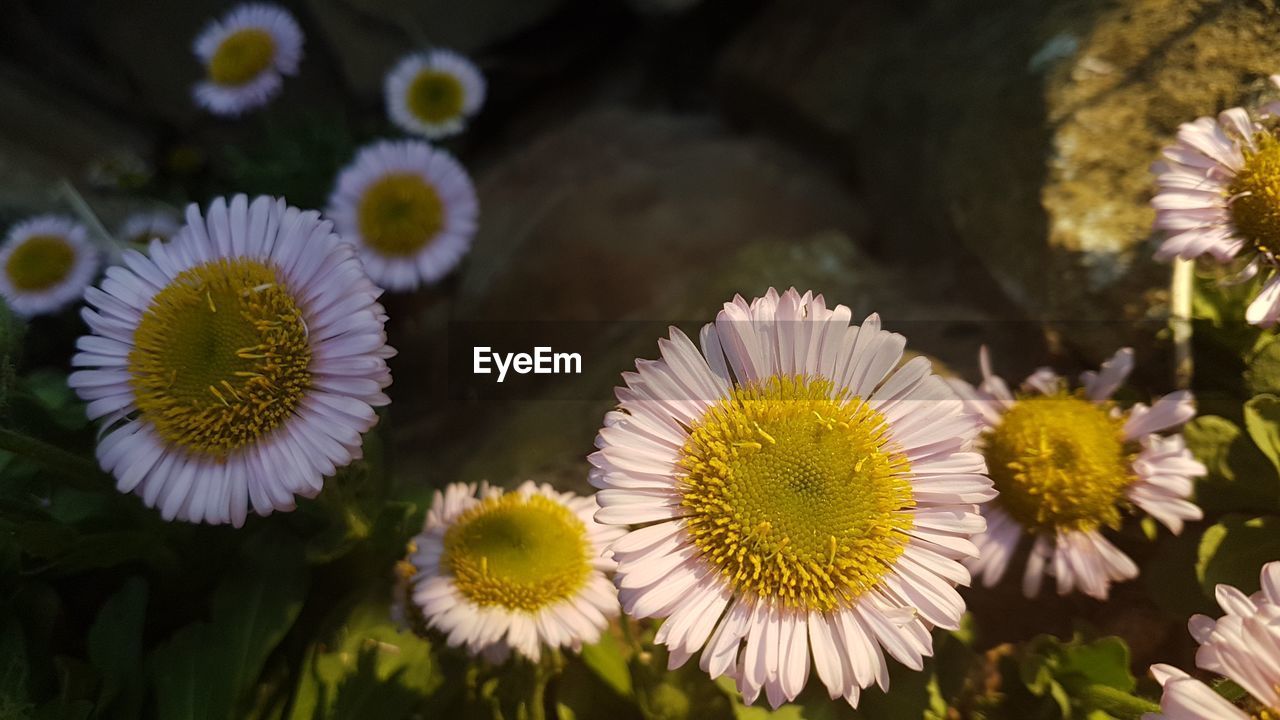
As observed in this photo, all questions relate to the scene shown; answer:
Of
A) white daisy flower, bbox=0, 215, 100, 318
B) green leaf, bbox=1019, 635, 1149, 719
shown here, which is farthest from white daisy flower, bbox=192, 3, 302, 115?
green leaf, bbox=1019, 635, 1149, 719

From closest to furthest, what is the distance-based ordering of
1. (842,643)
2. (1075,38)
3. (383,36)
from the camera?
(842,643) → (1075,38) → (383,36)

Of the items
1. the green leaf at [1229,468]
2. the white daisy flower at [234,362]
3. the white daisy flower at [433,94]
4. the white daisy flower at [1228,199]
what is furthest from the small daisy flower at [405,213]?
the green leaf at [1229,468]

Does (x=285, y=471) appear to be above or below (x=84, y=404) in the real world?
below

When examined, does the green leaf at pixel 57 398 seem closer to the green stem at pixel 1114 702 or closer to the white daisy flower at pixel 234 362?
the white daisy flower at pixel 234 362

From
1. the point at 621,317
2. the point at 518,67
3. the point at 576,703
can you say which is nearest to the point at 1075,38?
the point at 621,317

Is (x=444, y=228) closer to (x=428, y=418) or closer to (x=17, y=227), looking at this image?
(x=428, y=418)

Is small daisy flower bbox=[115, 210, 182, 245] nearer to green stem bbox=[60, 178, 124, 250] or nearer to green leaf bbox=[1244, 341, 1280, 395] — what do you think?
green stem bbox=[60, 178, 124, 250]
